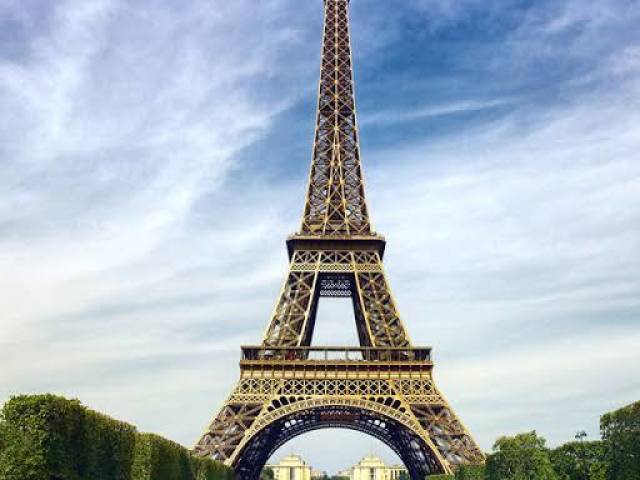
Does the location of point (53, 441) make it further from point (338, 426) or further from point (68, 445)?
point (338, 426)

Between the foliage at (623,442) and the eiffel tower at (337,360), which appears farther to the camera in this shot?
the eiffel tower at (337,360)

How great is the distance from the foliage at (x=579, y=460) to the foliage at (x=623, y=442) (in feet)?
3.16

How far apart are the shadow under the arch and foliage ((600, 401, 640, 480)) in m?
12.3

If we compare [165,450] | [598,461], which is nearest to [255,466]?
[165,450]

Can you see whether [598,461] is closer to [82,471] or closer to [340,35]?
[82,471]

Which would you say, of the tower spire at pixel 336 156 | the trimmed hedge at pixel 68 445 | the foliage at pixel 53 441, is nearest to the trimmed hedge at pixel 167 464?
the trimmed hedge at pixel 68 445

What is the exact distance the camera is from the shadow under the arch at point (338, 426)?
4959cm

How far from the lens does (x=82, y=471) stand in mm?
26109

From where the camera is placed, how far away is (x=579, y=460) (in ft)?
140

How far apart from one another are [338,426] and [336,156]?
22277 mm

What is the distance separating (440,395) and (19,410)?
2837cm

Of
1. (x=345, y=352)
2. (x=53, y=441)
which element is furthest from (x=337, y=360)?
(x=53, y=441)

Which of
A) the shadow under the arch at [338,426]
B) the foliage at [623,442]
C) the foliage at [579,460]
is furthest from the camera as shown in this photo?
the shadow under the arch at [338,426]

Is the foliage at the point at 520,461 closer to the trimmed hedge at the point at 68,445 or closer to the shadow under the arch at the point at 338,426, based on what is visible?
the shadow under the arch at the point at 338,426
